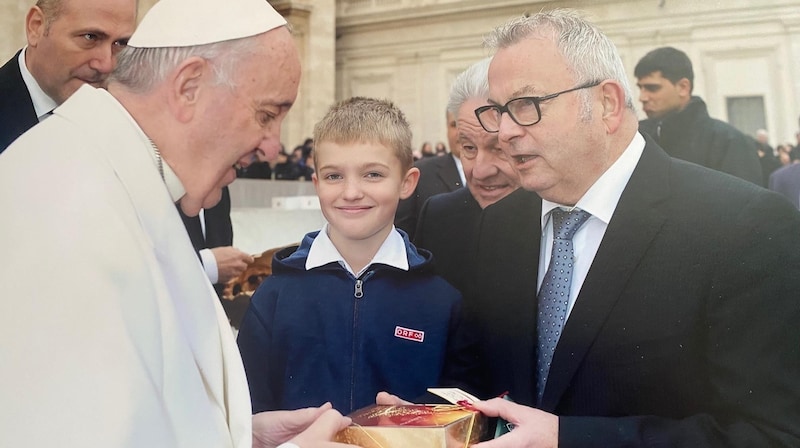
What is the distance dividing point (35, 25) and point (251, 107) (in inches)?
26.5

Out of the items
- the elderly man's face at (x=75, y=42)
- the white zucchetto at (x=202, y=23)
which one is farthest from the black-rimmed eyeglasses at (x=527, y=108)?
the elderly man's face at (x=75, y=42)

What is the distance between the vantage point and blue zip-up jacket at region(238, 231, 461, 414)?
3.99 ft

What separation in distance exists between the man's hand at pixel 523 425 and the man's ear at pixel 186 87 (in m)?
0.66

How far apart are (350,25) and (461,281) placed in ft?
8.83

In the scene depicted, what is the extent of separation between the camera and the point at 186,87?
93 cm

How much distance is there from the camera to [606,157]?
3.84ft

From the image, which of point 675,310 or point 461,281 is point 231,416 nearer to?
point 461,281

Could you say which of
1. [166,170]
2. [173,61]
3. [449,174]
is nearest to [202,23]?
[173,61]

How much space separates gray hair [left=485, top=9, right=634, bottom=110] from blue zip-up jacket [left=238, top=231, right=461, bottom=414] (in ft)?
1.62

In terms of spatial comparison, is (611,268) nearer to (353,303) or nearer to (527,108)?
(527,108)

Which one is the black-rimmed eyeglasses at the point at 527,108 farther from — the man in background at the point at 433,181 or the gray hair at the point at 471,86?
the man in background at the point at 433,181

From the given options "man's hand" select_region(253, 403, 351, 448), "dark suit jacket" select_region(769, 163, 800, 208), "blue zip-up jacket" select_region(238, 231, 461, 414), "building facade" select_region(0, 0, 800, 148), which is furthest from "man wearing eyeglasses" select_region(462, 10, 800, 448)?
"dark suit jacket" select_region(769, 163, 800, 208)

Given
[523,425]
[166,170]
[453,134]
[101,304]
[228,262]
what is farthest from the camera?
[453,134]

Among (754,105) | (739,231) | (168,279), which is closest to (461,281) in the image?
(739,231)
